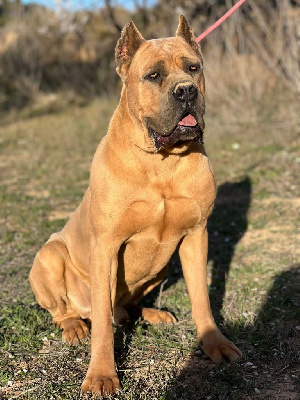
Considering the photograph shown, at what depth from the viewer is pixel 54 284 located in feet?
12.7

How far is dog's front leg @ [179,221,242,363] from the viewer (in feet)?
11.3

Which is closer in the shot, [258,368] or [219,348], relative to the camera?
[258,368]

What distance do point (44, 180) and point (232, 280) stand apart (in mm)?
4413

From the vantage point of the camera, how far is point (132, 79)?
322cm

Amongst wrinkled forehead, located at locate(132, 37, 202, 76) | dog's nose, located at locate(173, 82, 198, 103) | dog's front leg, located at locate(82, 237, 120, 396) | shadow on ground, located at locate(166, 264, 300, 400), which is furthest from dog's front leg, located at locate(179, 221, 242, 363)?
wrinkled forehead, located at locate(132, 37, 202, 76)

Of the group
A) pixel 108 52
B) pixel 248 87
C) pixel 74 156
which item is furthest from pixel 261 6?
pixel 108 52

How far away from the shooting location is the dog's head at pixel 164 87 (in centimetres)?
299

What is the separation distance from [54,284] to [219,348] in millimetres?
1221

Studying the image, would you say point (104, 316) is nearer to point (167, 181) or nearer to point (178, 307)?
point (167, 181)

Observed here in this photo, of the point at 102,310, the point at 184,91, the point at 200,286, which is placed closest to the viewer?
the point at 184,91

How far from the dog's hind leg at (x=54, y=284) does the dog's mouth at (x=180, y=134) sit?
124cm

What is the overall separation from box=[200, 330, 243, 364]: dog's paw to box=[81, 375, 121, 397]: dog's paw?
0.63 metres

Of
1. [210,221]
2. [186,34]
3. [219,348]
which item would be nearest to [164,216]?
[219,348]

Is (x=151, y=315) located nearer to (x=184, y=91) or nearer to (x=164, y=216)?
(x=164, y=216)
